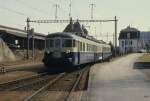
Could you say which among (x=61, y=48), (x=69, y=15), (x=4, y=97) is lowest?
(x=4, y=97)

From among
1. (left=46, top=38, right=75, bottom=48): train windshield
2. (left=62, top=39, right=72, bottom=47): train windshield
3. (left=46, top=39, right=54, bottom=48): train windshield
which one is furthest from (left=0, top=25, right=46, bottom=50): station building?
(left=62, top=39, right=72, bottom=47): train windshield

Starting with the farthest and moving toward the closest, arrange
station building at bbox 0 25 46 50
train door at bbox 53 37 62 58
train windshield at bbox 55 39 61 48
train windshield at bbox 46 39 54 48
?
station building at bbox 0 25 46 50 < train windshield at bbox 46 39 54 48 < train windshield at bbox 55 39 61 48 < train door at bbox 53 37 62 58

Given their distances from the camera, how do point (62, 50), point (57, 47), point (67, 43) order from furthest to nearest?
point (67, 43) → point (57, 47) → point (62, 50)

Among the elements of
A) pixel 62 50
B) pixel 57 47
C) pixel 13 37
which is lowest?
pixel 62 50

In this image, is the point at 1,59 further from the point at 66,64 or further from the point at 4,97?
the point at 4,97

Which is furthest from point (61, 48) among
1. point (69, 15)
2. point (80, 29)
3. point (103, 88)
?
point (80, 29)

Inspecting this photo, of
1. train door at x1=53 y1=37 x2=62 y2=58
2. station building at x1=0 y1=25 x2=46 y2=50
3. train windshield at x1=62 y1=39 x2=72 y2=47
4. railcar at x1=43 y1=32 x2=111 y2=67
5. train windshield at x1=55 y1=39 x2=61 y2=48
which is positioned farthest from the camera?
station building at x1=0 y1=25 x2=46 y2=50

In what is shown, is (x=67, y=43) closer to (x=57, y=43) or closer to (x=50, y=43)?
(x=57, y=43)

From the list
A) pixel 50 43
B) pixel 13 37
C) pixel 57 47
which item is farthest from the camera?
pixel 13 37

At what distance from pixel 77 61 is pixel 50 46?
2.71 metres

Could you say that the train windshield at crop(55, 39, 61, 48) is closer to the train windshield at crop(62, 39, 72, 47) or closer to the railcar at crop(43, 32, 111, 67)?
the railcar at crop(43, 32, 111, 67)

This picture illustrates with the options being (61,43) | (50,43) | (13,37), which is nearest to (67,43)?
(61,43)

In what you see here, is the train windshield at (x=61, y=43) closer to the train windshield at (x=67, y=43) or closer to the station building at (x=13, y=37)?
the train windshield at (x=67, y=43)

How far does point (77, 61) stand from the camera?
34938 mm
